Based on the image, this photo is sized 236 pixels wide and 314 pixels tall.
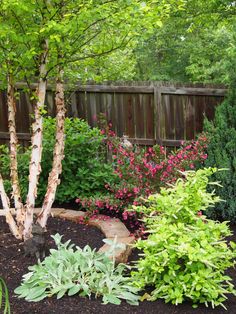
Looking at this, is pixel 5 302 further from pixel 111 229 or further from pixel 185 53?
pixel 185 53

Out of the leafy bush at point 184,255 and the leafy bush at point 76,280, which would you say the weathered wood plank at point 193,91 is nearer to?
the leafy bush at point 184,255

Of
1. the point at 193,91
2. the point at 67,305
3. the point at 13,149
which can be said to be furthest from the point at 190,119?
the point at 67,305

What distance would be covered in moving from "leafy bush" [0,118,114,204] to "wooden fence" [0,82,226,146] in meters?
1.02

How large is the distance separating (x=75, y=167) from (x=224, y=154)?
1.80 meters

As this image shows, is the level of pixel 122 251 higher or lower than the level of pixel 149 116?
lower

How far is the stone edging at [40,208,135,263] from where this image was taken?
404 centimetres

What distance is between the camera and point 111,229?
4.57m

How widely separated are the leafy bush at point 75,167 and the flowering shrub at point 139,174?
526 mm

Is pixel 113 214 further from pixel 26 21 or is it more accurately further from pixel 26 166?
pixel 26 21

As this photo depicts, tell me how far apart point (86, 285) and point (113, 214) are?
204cm

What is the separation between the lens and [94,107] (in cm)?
742

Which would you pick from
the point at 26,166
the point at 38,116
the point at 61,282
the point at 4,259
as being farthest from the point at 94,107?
the point at 61,282

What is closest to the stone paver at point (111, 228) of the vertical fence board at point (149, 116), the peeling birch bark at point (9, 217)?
the peeling birch bark at point (9, 217)

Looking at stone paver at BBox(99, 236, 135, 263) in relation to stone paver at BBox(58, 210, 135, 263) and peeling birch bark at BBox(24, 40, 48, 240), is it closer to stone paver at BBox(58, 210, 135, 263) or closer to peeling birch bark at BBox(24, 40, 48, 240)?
stone paver at BBox(58, 210, 135, 263)
